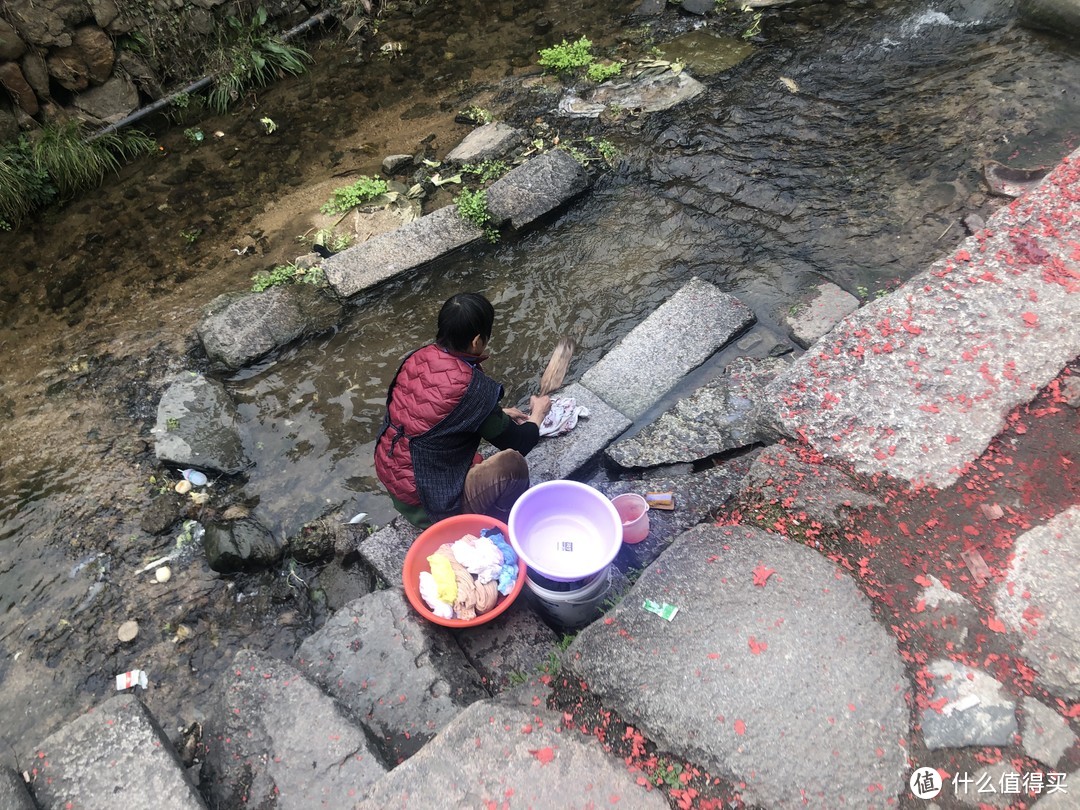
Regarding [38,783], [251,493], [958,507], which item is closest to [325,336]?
[251,493]

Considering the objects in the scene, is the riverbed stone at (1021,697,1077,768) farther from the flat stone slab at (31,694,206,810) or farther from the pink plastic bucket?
the flat stone slab at (31,694,206,810)

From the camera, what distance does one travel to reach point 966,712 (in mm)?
2256

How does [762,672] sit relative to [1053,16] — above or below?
below

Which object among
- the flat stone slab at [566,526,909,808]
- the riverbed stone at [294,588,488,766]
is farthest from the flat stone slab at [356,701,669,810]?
the riverbed stone at [294,588,488,766]

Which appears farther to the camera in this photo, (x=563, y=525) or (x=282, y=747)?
(x=563, y=525)

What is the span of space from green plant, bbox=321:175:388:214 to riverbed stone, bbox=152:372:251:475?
207cm

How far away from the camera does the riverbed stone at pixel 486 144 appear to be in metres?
5.86

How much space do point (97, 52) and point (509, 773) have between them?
25.6 feet

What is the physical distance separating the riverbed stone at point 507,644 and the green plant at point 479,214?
10.4 feet

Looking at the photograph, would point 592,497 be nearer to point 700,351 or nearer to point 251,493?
point 700,351

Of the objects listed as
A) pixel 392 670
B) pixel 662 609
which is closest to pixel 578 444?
pixel 662 609

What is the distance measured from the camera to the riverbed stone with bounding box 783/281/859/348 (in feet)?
14.0

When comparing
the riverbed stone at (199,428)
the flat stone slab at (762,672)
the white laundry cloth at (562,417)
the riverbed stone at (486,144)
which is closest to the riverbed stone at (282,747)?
the flat stone slab at (762,672)

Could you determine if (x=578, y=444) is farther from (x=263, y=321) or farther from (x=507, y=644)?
(x=263, y=321)
